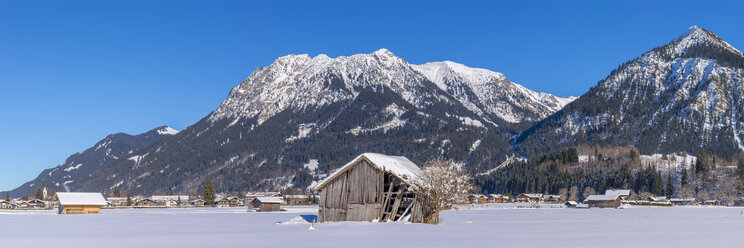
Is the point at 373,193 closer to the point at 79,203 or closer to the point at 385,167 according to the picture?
the point at 385,167

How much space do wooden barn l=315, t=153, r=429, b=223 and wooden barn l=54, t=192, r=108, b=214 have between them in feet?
251

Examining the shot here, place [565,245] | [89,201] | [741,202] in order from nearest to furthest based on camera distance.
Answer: [565,245] < [89,201] < [741,202]

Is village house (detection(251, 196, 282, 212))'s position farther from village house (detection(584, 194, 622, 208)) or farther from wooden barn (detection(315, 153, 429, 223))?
village house (detection(584, 194, 622, 208))

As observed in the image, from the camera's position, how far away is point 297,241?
36.9 metres

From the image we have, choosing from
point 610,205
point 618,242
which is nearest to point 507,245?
point 618,242

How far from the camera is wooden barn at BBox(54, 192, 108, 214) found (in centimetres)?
12106

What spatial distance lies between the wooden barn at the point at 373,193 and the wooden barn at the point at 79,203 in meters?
76.4

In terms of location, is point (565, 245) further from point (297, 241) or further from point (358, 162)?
point (358, 162)

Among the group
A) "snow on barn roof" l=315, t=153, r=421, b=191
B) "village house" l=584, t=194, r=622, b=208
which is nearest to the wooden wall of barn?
"snow on barn roof" l=315, t=153, r=421, b=191

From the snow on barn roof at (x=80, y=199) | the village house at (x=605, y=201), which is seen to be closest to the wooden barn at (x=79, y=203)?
the snow on barn roof at (x=80, y=199)

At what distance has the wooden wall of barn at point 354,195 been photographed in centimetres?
5962

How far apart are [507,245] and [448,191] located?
24595 mm

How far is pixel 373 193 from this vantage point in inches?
2352

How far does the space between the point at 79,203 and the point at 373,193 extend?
81.7 m
